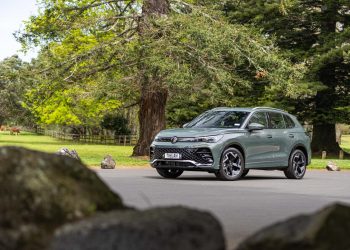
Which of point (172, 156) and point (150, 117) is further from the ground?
point (150, 117)

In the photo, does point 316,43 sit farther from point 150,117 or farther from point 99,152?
point 150,117

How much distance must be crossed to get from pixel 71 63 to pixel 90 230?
80.7 feet

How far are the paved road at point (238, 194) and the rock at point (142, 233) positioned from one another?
84.7 inches

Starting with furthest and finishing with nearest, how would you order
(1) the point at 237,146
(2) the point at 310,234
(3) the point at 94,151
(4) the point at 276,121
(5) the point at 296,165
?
1. (3) the point at 94,151
2. (5) the point at 296,165
3. (4) the point at 276,121
4. (1) the point at 237,146
5. (2) the point at 310,234

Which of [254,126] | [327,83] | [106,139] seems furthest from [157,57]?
[106,139]

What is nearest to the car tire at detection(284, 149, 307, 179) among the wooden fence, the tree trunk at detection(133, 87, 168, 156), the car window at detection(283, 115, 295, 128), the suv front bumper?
the car window at detection(283, 115, 295, 128)

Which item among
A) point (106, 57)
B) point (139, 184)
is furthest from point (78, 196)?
point (106, 57)

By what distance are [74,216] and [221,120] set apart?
12.9 m

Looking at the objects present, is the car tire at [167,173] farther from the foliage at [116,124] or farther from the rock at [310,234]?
the foliage at [116,124]

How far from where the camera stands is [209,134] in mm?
17078

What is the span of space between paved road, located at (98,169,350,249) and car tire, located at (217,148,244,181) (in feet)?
0.82

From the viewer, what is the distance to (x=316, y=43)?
41.5m

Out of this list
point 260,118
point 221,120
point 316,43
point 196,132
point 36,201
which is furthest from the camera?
point 316,43

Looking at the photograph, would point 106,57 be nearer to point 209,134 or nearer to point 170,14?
point 170,14
